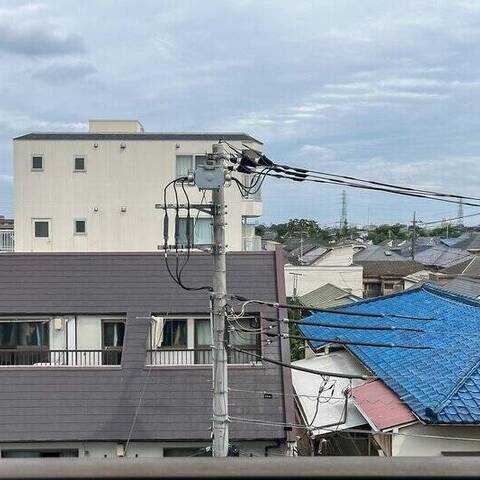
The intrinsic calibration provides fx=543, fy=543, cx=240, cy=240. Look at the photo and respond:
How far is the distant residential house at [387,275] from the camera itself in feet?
94.8

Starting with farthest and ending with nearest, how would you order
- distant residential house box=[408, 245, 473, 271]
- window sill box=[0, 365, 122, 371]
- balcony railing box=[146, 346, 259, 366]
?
distant residential house box=[408, 245, 473, 271]
balcony railing box=[146, 346, 259, 366]
window sill box=[0, 365, 122, 371]

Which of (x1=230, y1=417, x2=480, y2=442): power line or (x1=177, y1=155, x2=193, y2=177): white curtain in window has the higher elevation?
(x1=177, y1=155, x2=193, y2=177): white curtain in window

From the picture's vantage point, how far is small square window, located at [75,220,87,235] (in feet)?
64.4

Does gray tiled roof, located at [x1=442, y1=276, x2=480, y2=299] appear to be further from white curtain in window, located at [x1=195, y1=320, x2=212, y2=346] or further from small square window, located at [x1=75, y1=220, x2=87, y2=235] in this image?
small square window, located at [x1=75, y1=220, x2=87, y2=235]

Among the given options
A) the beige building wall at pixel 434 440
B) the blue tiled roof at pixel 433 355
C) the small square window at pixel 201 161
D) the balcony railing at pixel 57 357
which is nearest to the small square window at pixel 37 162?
the small square window at pixel 201 161

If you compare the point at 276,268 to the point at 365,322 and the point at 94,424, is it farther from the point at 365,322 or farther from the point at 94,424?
the point at 94,424

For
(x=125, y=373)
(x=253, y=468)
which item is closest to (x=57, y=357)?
(x=125, y=373)

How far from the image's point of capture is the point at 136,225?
778 inches

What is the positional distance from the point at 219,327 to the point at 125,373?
3.25 meters

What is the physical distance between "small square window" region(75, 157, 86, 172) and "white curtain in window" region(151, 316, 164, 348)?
11.3 metres

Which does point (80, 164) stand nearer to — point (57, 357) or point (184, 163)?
point (184, 163)

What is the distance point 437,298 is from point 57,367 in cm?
846

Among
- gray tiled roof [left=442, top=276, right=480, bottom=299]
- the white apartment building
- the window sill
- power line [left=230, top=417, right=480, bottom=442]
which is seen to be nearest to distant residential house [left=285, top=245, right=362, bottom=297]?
gray tiled roof [left=442, top=276, right=480, bottom=299]

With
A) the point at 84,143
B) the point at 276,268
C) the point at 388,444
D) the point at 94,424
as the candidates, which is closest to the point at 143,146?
the point at 84,143
